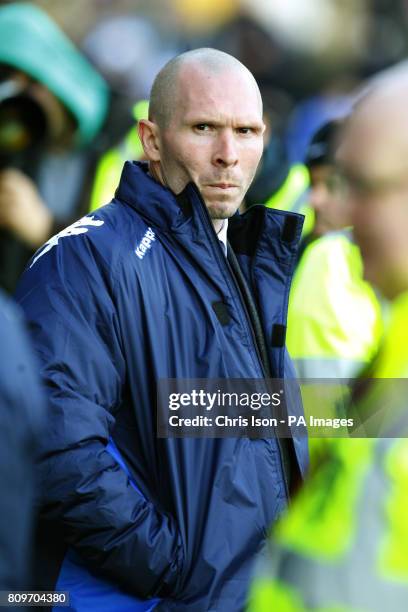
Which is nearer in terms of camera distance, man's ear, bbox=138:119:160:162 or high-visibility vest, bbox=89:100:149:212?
man's ear, bbox=138:119:160:162

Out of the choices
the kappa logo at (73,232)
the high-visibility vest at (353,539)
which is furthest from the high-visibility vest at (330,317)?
the high-visibility vest at (353,539)

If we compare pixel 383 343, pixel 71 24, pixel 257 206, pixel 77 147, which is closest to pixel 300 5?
pixel 71 24

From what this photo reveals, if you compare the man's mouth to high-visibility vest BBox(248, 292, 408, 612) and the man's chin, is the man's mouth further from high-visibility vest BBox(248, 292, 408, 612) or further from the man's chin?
high-visibility vest BBox(248, 292, 408, 612)

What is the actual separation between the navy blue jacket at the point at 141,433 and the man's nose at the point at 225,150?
24cm

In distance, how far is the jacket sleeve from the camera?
2.10 meters

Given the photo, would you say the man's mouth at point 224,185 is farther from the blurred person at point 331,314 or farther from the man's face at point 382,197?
the man's face at point 382,197

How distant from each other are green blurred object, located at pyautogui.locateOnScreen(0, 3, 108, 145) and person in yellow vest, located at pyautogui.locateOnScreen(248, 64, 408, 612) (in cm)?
188

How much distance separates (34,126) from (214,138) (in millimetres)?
614

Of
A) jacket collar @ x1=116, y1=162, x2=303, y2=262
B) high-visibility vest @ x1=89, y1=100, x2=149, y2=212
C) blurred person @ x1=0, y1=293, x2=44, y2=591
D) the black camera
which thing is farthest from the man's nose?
blurred person @ x1=0, y1=293, x2=44, y2=591

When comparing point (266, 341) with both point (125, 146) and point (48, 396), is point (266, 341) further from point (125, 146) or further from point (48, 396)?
point (125, 146)

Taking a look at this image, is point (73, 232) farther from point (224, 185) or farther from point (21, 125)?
point (21, 125)

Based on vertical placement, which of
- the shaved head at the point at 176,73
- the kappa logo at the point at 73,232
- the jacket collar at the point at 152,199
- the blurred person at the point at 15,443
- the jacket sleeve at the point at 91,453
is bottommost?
the jacket sleeve at the point at 91,453

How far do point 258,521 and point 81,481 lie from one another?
0.33m

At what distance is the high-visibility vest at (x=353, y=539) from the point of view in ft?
3.41
